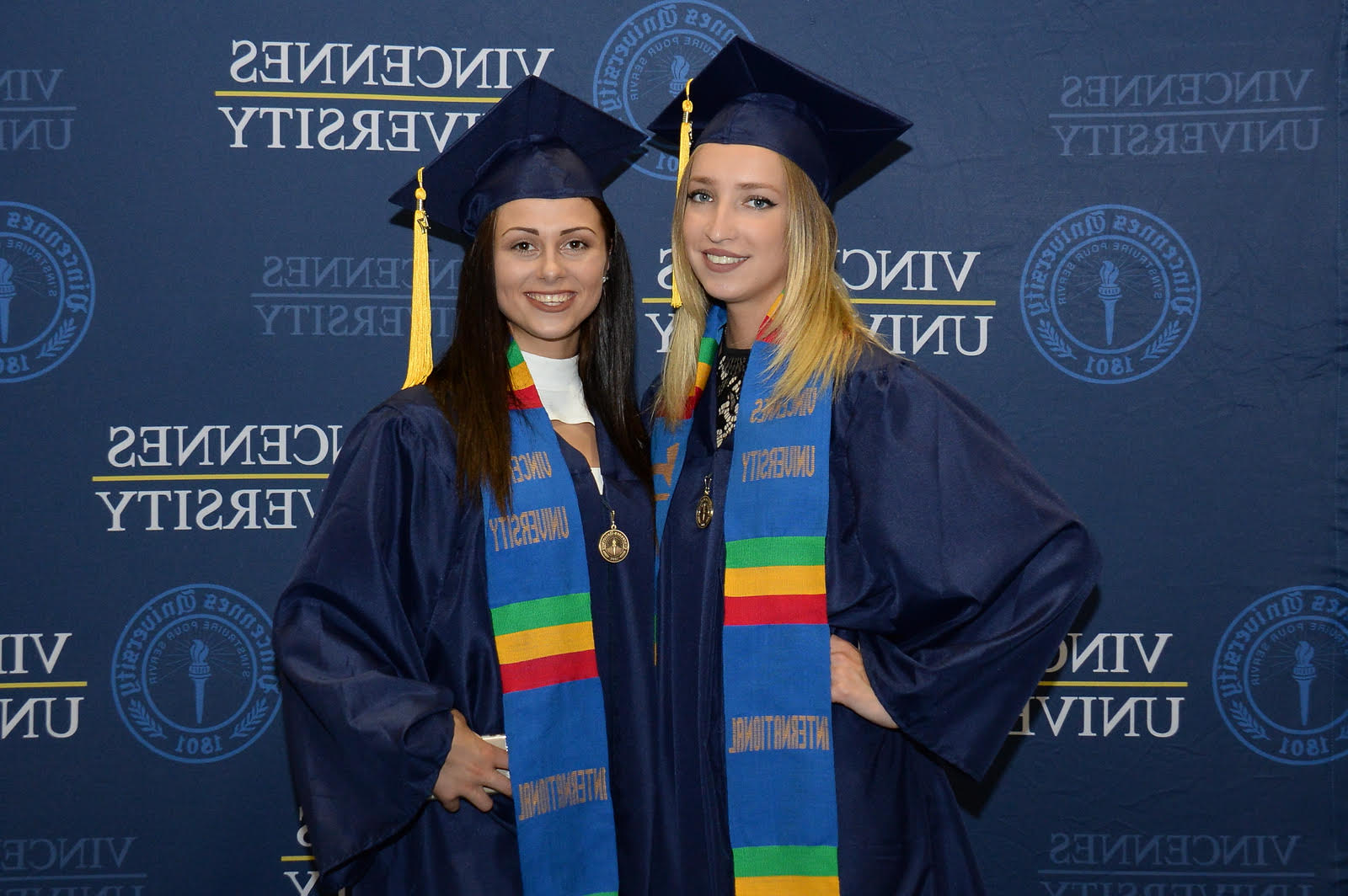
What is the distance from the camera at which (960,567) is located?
7.13 ft

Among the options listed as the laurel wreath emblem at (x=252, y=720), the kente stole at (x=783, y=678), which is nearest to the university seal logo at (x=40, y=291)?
the laurel wreath emblem at (x=252, y=720)

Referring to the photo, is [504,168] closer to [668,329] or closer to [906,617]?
[668,329]

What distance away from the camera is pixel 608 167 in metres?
2.70

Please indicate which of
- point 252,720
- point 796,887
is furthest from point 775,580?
point 252,720

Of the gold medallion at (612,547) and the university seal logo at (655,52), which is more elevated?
the university seal logo at (655,52)

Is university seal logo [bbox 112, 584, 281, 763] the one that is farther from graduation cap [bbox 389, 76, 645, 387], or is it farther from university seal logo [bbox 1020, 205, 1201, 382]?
university seal logo [bbox 1020, 205, 1201, 382]

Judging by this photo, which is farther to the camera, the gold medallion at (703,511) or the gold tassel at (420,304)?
the gold tassel at (420,304)

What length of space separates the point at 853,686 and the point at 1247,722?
1.76 meters

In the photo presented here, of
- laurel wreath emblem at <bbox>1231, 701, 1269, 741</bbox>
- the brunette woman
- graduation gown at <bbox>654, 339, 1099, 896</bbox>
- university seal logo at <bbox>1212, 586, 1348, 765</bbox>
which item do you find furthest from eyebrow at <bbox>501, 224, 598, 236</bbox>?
laurel wreath emblem at <bbox>1231, 701, 1269, 741</bbox>

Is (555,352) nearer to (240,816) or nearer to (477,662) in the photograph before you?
(477,662)

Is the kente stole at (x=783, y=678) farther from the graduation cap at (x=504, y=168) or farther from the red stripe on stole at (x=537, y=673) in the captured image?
the graduation cap at (x=504, y=168)

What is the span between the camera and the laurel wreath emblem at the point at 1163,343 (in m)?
3.33

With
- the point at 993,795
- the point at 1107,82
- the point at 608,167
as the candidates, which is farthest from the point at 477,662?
the point at 1107,82

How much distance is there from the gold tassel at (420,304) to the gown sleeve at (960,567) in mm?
1013
